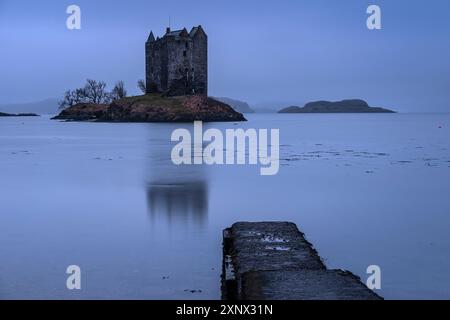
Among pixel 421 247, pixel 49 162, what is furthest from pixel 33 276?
pixel 49 162

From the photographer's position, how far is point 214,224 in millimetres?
12383

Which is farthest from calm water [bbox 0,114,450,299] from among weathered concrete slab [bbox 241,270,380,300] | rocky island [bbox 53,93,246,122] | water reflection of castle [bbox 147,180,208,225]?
rocky island [bbox 53,93,246,122]

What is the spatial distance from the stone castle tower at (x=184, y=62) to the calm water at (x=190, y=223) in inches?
3072

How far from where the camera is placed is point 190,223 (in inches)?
483

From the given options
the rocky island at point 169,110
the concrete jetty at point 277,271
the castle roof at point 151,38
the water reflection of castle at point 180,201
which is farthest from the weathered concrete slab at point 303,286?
the castle roof at point 151,38

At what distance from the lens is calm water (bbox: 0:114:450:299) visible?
8297 mm

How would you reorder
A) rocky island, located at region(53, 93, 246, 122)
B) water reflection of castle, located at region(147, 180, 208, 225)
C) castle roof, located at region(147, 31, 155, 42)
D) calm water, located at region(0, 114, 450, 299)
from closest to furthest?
calm water, located at region(0, 114, 450, 299)
water reflection of castle, located at region(147, 180, 208, 225)
rocky island, located at region(53, 93, 246, 122)
castle roof, located at region(147, 31, 155, 42)

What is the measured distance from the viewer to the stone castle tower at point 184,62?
101m

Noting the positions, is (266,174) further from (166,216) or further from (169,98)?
(169,98)

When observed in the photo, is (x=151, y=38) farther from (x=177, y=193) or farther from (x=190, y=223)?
(x=190, y=223)

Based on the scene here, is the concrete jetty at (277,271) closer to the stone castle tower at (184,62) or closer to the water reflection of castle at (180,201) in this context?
the water reflection of castle at (180,201)

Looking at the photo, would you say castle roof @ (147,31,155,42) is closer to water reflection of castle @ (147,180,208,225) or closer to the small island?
the small island

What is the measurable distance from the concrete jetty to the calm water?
40 cm
